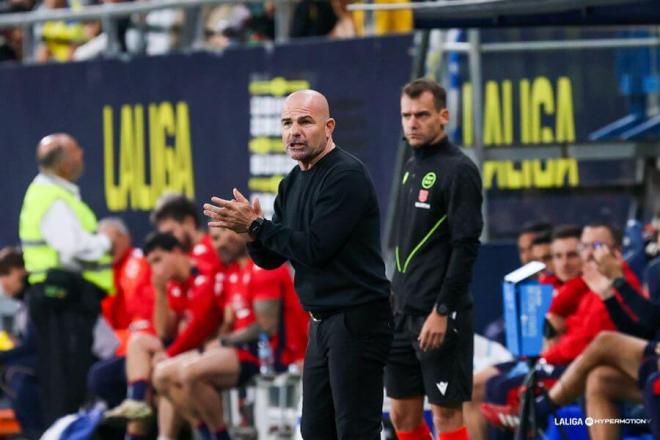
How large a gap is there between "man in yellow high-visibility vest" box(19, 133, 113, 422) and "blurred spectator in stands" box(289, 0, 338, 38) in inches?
72.5

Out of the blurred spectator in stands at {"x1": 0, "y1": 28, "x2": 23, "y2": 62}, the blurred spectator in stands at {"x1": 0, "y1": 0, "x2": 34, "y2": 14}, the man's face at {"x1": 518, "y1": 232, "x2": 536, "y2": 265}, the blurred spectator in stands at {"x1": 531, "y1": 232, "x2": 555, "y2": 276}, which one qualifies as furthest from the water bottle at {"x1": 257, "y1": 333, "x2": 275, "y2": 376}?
the blurred spectator in stands at {"x1": 0, "y1": 0, "x2": 34, "y2": 14}

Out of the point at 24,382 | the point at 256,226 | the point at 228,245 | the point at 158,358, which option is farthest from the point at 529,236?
the point at 24,382

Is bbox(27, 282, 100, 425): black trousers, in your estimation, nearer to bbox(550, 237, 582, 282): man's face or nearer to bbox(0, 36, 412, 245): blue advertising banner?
bbox(0, 36, 412, 245): blue advertising banner

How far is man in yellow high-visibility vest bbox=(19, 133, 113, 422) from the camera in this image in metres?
12.7

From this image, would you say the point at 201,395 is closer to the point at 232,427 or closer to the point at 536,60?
the point at 232,427

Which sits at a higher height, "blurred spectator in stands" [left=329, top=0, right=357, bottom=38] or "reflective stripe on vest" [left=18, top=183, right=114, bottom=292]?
"blurred spectator in stands" [left=329, top=0, right=357, bottom=38]

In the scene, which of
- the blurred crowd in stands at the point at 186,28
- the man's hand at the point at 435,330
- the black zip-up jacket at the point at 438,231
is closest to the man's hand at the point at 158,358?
the blurred crowd in stands at the point at 186,28

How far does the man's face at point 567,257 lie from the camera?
10.4 meters

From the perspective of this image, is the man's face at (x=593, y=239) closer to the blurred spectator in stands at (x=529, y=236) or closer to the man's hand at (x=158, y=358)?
the blurred spectator in stands at (x=529, y=236)

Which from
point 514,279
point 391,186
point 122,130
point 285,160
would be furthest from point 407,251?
point 122,130

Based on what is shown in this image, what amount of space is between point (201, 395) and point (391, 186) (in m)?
1.84

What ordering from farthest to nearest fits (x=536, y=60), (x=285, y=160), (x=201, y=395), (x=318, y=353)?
(x=536, y=60) < (x=285, y=160) < (x=201, y=395) < (x=318, y=353)

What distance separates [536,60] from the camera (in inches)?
531

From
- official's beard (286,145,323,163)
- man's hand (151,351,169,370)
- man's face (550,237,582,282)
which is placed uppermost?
official's beard (286,145,323,163)
